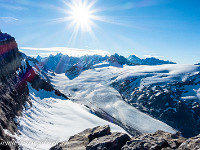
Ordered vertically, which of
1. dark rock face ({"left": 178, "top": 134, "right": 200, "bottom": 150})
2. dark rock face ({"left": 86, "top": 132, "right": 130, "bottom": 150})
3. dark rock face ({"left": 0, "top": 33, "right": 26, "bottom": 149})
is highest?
dark rock face ({"left": 0, "top": 33, "right": 26, "bottom": 149})

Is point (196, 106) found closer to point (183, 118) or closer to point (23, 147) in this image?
point (183, 118)

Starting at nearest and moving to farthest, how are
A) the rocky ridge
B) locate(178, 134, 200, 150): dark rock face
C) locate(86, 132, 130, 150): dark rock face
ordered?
locate(178, 134, 200, 150): dark rock face, locate(86, 132, 130, 150): dark rock face, the rocky ridge

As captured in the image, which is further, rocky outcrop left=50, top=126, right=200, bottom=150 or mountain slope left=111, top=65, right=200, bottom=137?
mountain slope left=111, top=65, right=200, bottom=137

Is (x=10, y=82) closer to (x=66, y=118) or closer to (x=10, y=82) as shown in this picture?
(x=10, y=82)

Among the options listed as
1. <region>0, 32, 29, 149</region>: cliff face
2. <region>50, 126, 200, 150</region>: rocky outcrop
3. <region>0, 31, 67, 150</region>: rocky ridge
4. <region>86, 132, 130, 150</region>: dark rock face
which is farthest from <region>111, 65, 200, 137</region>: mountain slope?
<region>86, 132, 130, 150</region>: dark rock face

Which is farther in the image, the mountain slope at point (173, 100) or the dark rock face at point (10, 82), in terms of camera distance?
the mountain slope at point (173, 100)

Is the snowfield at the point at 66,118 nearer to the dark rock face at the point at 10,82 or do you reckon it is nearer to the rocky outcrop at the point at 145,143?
the dark rock face at the point at 10,82

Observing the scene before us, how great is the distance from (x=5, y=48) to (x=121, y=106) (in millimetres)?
112854

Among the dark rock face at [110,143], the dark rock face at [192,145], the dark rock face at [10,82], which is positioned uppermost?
the dark rock face at [10,82]

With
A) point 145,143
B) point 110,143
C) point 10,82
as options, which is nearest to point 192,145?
point 145,143

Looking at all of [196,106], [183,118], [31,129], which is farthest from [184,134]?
[31,129]

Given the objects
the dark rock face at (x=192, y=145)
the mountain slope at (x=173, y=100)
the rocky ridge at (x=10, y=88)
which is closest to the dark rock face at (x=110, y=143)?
the dark rock face at (x=192, y=145)

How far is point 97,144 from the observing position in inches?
578

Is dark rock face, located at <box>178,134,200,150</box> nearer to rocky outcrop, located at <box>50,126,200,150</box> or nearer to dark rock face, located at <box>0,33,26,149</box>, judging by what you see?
rocky outcrop, located at <box>50,126,200,150</box>
